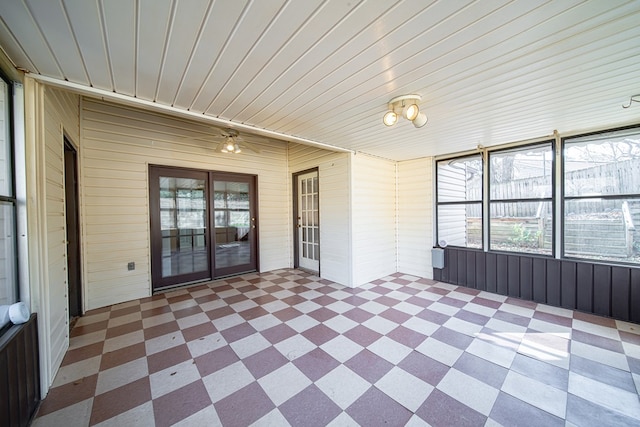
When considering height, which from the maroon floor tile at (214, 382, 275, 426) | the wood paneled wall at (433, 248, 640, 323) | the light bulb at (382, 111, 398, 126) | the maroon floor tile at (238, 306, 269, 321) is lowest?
the maroon floor tile at (214, 382, 275, 426)

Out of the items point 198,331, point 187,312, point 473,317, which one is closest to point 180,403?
point 198,331

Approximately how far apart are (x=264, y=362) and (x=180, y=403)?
2.21 feet

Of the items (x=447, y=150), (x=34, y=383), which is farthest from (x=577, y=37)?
(x=34, y=383)

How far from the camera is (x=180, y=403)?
5.48 feet

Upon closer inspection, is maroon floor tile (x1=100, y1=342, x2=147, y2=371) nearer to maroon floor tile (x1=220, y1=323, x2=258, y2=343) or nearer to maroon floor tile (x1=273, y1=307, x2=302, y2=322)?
maroon floor tile (x1=220, y1=323, x2=258, y2=343)

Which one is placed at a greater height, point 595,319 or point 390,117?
point 390,117

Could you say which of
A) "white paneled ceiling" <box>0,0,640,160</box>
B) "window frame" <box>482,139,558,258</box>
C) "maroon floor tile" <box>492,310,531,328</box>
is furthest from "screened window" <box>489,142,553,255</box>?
"maroon floor tile" <box>492,310,531,328</box>

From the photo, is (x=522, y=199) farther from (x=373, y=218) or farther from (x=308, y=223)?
(x=308, y=223)

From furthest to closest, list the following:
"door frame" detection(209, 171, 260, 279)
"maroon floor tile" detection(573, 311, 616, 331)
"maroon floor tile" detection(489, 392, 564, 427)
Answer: "door frame" detection(209, 171, 260, 279) → "maroon floor tile" detection(573, 311, 616, 331) → "maroon floor tile" detection(489, 392, 564, 427)

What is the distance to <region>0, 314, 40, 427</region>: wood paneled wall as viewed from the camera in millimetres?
1284

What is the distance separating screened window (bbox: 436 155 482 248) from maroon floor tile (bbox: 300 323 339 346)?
3.11 meters

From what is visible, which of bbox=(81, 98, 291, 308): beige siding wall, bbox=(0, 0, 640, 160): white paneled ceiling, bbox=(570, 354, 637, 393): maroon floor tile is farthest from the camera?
bbox=(81, 98, 291, 308): beige siding wall

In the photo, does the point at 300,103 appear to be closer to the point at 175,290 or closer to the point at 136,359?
the point at 136,359

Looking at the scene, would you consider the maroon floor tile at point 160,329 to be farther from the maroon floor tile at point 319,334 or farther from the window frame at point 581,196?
the window frame at point 581,196
